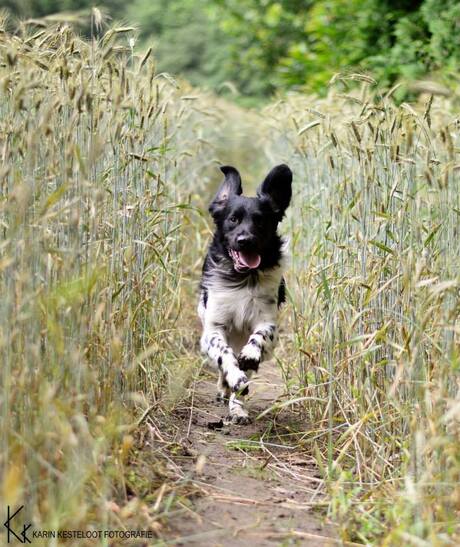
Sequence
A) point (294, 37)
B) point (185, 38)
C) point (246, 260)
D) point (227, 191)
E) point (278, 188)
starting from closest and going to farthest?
point (246, 260) → point (278, 188) → point (227, 191) → point (294, 37) → point (185, 38)

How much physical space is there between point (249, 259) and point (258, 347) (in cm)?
65

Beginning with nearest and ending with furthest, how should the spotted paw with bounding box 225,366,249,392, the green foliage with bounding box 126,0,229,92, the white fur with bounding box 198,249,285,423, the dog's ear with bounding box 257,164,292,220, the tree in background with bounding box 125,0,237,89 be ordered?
the spotted paw with bounding box 225,366,249,392
the white fur with bounding box 198,249,285,423
the dog's ear with bounding box 257,164,292,220
the tree in background with bounding box 125,0,237,89
the green foliage with bounding box 126,0,229,92

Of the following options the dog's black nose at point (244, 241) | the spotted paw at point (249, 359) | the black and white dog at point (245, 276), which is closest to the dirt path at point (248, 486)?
the spotted paw at point (249, 359)

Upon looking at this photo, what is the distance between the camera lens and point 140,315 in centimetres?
445

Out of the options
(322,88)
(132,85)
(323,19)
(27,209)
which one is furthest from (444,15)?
(27,209)

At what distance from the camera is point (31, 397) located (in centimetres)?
295

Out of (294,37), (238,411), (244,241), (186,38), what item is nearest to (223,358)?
(238,411)

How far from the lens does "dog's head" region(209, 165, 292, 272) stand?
5402 millimetres

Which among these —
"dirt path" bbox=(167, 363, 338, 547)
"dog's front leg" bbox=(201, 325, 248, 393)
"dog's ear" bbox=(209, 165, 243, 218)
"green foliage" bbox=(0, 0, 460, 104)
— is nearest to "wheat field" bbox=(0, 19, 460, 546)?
"dirt path" bbox=(167, 363, 338, 547)

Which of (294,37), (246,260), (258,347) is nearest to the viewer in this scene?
(258,347)

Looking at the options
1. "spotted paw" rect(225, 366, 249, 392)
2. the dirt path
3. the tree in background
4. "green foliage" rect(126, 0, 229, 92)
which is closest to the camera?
the dirt path

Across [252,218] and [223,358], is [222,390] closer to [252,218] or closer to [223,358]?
[223,358]

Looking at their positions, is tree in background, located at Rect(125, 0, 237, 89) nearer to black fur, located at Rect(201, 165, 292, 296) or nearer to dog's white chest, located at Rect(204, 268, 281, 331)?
black fur, located at Rect(201, 165, 292, 296)

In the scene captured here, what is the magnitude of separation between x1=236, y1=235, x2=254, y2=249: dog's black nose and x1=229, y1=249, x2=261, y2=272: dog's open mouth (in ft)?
0.24
